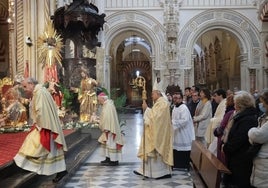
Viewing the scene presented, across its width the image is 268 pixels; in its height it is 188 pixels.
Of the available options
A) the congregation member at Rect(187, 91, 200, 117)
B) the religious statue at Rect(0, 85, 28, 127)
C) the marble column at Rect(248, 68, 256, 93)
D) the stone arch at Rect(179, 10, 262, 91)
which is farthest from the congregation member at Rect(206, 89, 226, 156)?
the marble column at Rect(248, 68, 256, 93)

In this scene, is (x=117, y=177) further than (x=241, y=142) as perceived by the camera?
Yes

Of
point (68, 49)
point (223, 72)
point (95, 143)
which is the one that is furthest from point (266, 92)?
point (223, 72)

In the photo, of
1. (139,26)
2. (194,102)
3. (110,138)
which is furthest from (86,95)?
(139,26)

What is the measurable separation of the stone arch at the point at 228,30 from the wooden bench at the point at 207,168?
610 inches

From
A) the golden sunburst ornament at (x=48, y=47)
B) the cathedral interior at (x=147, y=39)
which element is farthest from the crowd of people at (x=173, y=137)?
the cathedral interior at (x=147, y=39)

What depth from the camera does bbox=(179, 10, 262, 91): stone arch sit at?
20984 millimetres

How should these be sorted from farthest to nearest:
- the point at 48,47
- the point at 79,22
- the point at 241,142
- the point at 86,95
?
1. the point at 79,22
2. the point at 86,95
3. the point at 48,47
4. the point at 241,142

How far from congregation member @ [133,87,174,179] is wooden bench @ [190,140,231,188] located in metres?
0.70

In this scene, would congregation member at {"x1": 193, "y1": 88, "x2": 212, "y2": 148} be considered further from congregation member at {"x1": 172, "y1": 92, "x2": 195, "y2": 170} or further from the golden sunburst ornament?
the golden sunburst ornament

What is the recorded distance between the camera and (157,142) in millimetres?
6762

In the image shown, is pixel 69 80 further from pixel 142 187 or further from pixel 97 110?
pixel 142 187

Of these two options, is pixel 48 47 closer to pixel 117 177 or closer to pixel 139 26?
pixel 117 177

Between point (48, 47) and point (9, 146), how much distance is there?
547 centimetres

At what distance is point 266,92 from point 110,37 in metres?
17.7
